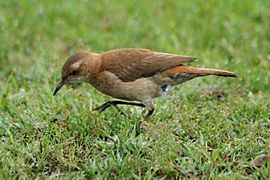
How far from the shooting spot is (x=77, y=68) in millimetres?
7836

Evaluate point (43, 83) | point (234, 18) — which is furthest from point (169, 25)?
point (43, 83)

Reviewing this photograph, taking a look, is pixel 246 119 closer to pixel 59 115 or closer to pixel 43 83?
pixel 59 115

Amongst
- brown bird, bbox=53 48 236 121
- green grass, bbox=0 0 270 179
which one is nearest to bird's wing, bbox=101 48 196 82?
brown bird, bbox=53 48 236 121

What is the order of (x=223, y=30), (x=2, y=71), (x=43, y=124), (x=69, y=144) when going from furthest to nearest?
(x=223, y=30), (x=2, y=71), (x=43, y=124), (x=69, y=144)

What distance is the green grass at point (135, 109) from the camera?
262 inches

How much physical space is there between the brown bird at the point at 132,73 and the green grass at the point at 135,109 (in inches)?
12.6

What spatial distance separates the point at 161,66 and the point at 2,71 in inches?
126

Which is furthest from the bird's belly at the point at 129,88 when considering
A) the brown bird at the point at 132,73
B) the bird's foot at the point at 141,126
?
the bird's foot at the point at 141,126

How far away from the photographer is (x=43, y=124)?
7574mm

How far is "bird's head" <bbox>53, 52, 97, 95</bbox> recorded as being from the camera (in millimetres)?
7824

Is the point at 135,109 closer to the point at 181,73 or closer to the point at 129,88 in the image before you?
the point at 129,88

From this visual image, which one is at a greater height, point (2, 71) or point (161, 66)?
point (161, 66)

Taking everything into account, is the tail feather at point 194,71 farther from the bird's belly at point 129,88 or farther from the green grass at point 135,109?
the green grass at point 135,109

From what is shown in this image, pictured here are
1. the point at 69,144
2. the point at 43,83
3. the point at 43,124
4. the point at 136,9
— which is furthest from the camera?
the point at 136,9
